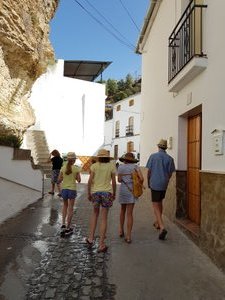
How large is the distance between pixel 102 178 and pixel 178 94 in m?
3.01

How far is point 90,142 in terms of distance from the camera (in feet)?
90.9

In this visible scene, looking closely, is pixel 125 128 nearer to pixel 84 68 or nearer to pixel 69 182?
pixel 84 68

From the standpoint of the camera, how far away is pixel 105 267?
5508 mm

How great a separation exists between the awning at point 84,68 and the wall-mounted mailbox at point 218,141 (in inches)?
942

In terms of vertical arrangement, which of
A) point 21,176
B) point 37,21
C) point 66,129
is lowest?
point 21,176

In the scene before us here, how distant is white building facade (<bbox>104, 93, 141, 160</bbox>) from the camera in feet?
132

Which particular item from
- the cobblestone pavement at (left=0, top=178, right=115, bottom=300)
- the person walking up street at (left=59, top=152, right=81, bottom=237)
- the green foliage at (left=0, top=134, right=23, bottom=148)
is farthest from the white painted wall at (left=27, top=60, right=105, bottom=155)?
the person walking up street at (left=59, top=152, right=81, bottom=237)

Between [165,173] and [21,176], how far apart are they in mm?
5493

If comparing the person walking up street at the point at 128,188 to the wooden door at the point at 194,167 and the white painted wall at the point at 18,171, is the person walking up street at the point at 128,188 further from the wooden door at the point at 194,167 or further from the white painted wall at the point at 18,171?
the white painted wall at the point at 18,171

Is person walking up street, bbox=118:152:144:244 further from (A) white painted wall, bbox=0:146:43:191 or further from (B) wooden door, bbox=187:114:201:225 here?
(A) white painted wall, bbox=0:146:43:191

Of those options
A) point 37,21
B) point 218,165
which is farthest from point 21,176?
point 218,165

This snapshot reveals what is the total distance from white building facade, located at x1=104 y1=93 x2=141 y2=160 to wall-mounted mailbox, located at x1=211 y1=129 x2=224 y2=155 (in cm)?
3244

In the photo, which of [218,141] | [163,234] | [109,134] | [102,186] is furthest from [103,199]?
[109,134]

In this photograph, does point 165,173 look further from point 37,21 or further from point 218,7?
point 37,21
